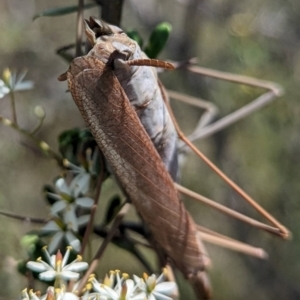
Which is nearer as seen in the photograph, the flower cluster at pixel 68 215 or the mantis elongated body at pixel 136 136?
the mantis elongated body at pixel 136 136

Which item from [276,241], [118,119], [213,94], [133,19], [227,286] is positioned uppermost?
[118,119]

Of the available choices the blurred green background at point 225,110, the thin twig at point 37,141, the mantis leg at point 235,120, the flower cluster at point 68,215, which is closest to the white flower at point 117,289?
the flower cluster at point 68,215

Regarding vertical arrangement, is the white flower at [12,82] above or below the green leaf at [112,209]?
above

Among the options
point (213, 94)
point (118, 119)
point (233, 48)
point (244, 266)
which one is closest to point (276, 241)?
point (244, 266)

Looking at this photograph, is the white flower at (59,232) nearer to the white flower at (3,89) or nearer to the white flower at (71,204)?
the white flower at (71,204)

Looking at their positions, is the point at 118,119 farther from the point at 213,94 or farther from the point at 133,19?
the point at 133,19

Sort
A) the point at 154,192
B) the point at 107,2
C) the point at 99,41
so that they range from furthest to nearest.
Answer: the point at 154,192 < the point at 107,2 < the point at 99,41

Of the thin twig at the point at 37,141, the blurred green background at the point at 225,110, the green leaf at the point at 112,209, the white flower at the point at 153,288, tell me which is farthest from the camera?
the blurred green background at the point at 225,110
